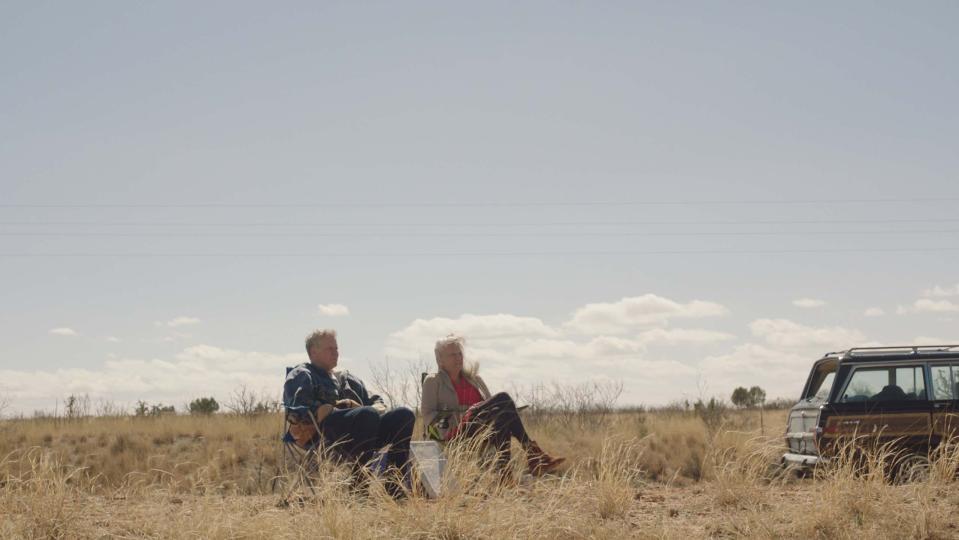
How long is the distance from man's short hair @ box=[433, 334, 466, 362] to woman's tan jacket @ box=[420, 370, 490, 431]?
0.18 m

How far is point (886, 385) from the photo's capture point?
9.85m

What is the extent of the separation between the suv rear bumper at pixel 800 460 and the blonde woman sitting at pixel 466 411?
10.0 feet

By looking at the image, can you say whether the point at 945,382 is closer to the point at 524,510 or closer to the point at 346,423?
the point at 524,510

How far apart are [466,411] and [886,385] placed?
4261mm

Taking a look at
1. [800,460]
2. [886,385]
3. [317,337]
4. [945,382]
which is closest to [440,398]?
[317,337]

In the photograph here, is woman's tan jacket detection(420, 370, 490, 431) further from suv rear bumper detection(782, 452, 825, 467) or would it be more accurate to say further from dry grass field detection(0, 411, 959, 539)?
suv rear bumper detection(782, 452, 825, 467)

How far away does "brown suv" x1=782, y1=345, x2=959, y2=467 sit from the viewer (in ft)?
31.1

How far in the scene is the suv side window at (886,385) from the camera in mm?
9695

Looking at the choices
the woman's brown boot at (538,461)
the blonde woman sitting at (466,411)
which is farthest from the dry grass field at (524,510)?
the blonde woman sitting at (466,411)

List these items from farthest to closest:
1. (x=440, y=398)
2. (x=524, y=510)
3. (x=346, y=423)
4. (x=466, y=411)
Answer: (x=440, y=398) < (x=466, y=411) < (x=346, y=423) < (x=524, y=510)

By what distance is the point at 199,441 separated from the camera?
17797 mm

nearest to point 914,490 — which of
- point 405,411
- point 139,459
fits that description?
point 405,411

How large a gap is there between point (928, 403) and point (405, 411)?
5.24m

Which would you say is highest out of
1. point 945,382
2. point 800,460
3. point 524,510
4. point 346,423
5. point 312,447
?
point 945,382
